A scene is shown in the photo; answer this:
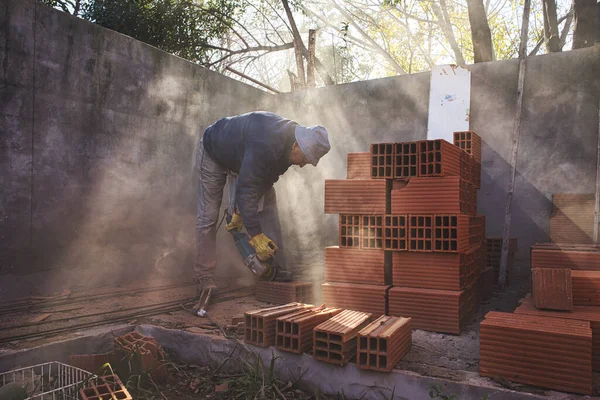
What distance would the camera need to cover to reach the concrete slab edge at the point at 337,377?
2.60 m

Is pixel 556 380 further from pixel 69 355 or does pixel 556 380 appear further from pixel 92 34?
pixel 92 34

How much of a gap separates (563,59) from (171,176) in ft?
18.6

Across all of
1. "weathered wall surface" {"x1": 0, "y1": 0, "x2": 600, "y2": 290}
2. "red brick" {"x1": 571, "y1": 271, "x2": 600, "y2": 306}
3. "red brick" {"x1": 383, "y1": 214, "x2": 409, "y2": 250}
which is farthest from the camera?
"weathered wall surface" {"x1": 0, "y1": 0, "x2": 600, "y2": 290}

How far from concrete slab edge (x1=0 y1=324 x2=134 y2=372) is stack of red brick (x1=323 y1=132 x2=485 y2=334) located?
76.8 inches

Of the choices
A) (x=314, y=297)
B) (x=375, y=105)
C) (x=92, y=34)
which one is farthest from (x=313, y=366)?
(x=375, y=105)

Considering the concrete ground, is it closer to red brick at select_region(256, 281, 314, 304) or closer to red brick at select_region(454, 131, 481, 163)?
red brick at select_region(256, 281, 314, 304)

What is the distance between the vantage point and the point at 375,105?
7.53 metres

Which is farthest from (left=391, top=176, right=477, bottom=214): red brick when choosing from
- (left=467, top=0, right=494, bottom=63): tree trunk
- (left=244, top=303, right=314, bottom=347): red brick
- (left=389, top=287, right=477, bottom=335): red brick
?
(left=467, top=0, right=494, bottom=63): tree trunk

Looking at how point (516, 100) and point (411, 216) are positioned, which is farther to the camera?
point (516, 100)

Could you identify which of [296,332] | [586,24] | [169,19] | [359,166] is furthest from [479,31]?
[296,332]

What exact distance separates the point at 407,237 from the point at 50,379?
2976mm

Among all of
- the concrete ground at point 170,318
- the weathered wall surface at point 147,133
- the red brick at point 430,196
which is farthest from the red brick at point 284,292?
the weathered wall surface at point 147,133

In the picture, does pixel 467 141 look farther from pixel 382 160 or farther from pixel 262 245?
pixel 262 245

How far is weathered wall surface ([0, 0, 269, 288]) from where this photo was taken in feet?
15.9
